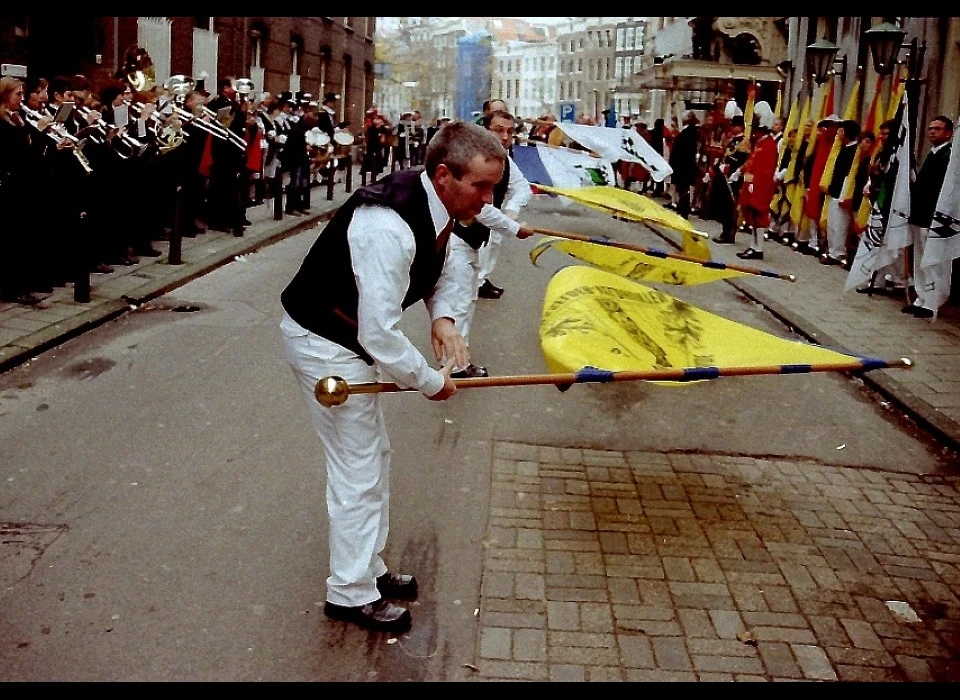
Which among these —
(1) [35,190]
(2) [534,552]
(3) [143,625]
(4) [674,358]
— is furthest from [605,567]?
(1) [35,190]

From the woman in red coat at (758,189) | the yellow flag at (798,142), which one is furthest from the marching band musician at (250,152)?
the yellow flag at (798,142)

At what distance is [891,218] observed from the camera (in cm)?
1162

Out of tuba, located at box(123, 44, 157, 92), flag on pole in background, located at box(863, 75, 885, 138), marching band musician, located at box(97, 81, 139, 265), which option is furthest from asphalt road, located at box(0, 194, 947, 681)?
flag on pole in background, located at box(863, 75, 885, 138)

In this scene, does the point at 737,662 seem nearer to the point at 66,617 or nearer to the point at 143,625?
the point at 143,625

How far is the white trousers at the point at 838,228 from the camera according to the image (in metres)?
15.1

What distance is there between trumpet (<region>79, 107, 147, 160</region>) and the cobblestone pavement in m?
7.16

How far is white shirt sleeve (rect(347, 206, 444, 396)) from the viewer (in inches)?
133

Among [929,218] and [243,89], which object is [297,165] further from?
[929,218]

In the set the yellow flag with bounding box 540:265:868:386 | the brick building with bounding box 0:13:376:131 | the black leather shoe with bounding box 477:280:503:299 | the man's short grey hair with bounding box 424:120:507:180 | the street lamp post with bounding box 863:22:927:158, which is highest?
the brick building with bounding box 0:13:376:131

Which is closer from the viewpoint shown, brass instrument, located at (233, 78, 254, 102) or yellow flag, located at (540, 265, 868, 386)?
yellow flag, located at (540, 265, 868, 386)

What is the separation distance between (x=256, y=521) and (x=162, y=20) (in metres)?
18.7

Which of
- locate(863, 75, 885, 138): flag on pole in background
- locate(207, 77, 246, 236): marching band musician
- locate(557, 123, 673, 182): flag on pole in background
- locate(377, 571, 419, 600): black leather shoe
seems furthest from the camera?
locate(557, 123, 673, 182): flag on pole in background

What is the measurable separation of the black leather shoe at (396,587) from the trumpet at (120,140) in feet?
27.4

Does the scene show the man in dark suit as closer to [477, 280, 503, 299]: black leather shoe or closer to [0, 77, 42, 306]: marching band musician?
[477, 280, 503, 299]: black leather shoe
